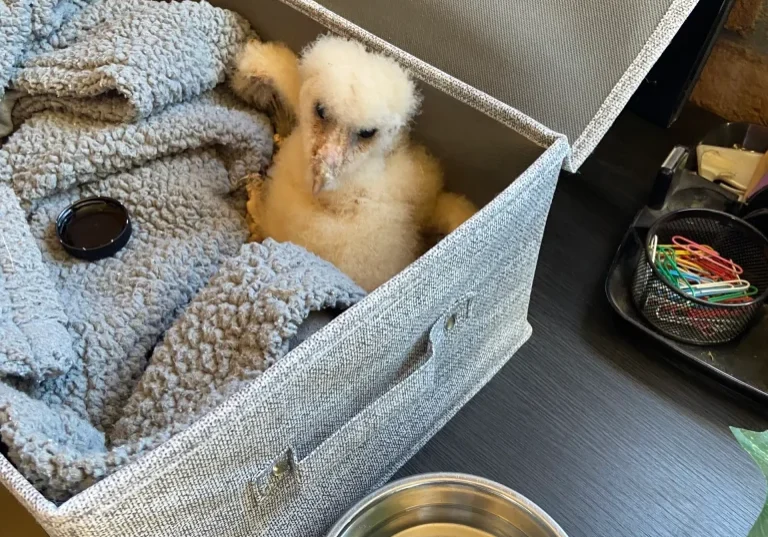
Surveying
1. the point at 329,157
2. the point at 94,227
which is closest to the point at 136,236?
the point at 94,227

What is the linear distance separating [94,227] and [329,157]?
1.10 ft

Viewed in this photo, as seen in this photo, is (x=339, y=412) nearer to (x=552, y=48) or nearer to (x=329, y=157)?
(x=329, y=157)

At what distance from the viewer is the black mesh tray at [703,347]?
85 cm

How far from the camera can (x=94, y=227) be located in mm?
866

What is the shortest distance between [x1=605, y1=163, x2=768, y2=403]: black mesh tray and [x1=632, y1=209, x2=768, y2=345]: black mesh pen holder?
0.05 feet

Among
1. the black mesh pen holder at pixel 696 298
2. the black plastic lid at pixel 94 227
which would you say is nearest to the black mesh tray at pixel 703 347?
the black mesh pen holder at pixel 696 298

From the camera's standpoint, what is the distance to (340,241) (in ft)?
2.59

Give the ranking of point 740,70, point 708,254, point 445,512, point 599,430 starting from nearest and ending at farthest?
point 445,512 < point 599,430 < point 708,254 < point 740,70

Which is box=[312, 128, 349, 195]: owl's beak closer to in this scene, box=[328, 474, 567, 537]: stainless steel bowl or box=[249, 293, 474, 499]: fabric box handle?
box=[249, 293, 474, 499]: fabric box handle

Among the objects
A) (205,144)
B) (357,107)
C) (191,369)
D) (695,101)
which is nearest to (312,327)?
(191,369)

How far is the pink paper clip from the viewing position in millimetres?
917

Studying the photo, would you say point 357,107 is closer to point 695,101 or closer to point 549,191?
point 549,191

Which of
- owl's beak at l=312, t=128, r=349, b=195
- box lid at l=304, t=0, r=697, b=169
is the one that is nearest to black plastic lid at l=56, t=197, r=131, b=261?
owl's beak at l=312, t=128, r=349, b=195

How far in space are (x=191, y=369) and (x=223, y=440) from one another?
19 centimetres
